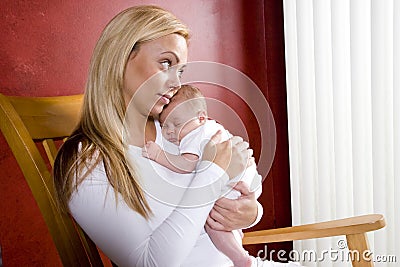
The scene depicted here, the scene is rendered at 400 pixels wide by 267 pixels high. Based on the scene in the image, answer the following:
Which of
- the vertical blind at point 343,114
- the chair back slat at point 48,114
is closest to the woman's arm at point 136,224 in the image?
the chair back slat at point 48,114

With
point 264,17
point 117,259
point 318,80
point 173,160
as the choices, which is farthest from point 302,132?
point 117,259

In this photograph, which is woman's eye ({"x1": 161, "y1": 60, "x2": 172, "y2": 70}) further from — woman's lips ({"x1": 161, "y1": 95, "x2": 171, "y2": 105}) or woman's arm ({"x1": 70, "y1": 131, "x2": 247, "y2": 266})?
woman's arm ({"x1": 70, "y1": 131, "x2": 247, "y2": 266})

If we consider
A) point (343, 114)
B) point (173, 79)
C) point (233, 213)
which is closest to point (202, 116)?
point (173, 79)

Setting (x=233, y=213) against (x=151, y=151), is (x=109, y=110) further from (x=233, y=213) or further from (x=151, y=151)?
(x=233, y=213)

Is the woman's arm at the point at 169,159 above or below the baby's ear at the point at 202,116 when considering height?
below

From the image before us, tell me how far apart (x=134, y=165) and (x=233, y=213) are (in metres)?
0.24

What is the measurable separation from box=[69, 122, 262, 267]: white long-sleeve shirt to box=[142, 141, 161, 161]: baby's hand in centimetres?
12

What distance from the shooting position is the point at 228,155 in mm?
1410

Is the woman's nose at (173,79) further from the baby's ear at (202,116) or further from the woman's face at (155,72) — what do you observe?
the baby's ear at (202,116)

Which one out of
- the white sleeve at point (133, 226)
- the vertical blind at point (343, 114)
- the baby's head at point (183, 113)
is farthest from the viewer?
the vertical blind at point (343, 114)

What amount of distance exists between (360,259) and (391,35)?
0.77m

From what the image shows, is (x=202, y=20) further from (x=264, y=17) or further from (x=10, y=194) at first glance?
(x=10, y=194)

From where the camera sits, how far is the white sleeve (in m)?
1.32

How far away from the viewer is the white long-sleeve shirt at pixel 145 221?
4.35 ft
